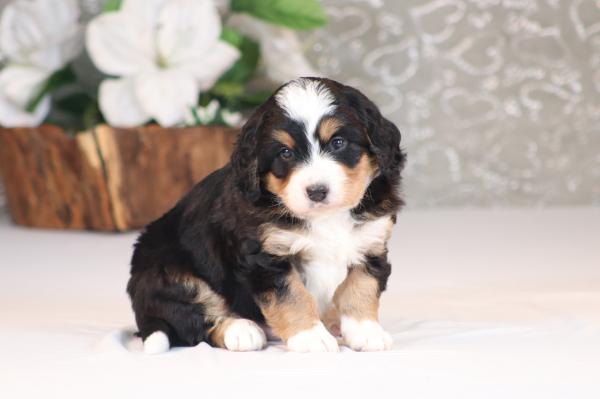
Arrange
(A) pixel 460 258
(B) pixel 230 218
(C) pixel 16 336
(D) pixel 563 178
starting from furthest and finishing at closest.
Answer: (D) pixel 563 178 < (A) pixel 460 258 < (C) pixel 16 336 < (B) pixel 230 218

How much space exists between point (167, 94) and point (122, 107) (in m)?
0.21

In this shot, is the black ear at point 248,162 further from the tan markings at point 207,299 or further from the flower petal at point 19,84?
the flower petal at point 19,84

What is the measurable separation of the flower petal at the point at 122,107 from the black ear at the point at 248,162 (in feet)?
7.36

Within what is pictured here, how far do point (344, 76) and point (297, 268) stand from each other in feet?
10.5

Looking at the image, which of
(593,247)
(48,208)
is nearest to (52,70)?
(48,208)

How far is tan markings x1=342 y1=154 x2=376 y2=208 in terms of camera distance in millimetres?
1975

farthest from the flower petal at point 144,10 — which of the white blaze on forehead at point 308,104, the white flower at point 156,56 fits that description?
the white blaze on forehead at point 308,104

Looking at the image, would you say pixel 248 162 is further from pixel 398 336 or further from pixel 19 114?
pixel 19 114

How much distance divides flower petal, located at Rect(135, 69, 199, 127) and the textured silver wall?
1.06 metres

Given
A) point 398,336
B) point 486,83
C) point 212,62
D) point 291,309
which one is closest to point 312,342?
point 291,309

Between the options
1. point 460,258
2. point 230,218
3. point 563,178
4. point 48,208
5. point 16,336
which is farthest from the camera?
point 563,178

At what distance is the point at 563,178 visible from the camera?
511cm

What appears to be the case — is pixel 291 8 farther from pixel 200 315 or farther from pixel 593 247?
pixel 200 315

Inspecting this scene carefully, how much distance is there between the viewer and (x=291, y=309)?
1968mm
